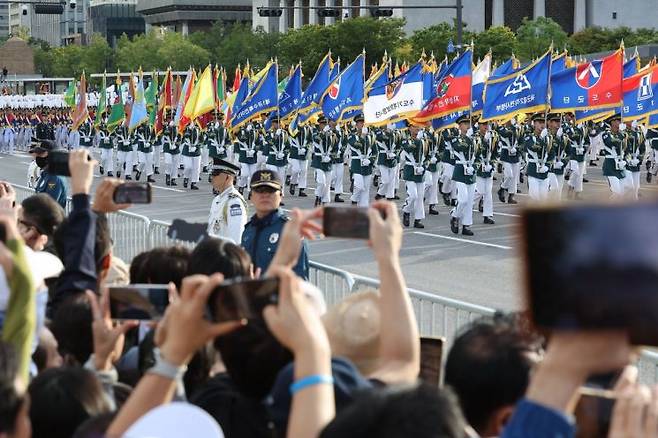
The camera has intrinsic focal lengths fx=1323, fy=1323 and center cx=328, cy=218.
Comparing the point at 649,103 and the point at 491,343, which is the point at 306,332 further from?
the point at 649,103

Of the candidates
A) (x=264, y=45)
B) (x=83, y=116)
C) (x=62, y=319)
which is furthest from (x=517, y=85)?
(x=264, y=45)

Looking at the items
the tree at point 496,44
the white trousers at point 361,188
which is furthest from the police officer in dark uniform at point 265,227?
the tree at point 496,44

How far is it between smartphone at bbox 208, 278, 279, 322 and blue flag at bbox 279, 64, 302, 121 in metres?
24.5

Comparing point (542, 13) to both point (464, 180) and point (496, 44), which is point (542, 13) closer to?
point (496, 44)

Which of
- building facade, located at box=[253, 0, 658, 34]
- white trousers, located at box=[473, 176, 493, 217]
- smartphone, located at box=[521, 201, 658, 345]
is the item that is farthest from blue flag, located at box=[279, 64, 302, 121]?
building facade, located at box=[253, 0, 658, 34]

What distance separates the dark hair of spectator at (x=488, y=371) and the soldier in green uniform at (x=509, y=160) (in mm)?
21012

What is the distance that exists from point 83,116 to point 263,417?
27.9 meters

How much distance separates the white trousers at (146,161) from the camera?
3262cm

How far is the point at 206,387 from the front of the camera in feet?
11.2

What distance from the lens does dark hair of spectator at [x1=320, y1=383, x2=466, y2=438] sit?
91.7 inches

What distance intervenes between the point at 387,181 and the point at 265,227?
54.0ft

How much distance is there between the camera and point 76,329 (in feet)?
13.8

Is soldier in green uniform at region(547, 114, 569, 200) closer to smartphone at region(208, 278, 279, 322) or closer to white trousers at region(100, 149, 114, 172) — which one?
white trousers at region(100, 149, 114, 172)

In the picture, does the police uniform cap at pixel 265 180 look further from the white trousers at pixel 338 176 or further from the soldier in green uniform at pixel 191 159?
the soldier in green uniform at pixel 191 159
